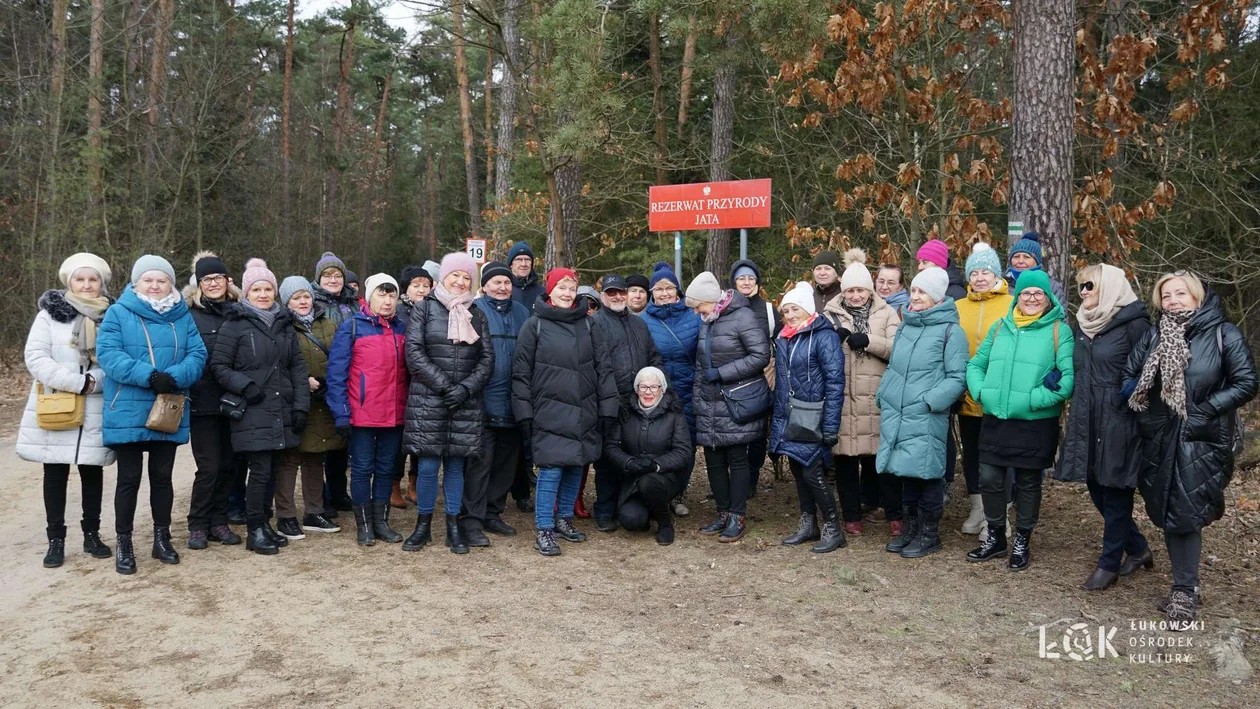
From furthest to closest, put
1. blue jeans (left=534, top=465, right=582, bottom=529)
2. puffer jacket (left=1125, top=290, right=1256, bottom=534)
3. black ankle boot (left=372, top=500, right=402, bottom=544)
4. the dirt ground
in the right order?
black ankle boot (left=372, top=500, right=402, bottom=544) < blue jeans (left=534, top=465, right=582, bottom=529) < puffer jacket (left=1125, top=290, right=1256, bottom=534) < the dirt ground

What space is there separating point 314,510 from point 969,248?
6.31 meters

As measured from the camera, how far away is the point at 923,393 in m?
5.77

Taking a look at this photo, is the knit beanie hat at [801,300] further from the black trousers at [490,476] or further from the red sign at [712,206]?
the red sign at [712,206]

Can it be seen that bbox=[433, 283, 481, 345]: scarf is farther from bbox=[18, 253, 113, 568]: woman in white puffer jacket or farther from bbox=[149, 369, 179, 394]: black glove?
bbox=[18, 253, 113, 568]: woman in white puffer jacket

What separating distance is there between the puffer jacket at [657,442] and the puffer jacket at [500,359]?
78 cm

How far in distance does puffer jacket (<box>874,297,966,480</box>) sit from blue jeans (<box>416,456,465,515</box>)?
2.75m

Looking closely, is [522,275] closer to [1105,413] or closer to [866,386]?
[866,386]

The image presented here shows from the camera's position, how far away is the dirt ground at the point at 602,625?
154 inches

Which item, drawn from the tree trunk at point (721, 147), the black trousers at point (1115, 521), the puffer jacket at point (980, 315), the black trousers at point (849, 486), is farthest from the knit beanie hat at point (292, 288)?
the tree trunk at point (721, 147)

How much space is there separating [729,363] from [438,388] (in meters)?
1.95

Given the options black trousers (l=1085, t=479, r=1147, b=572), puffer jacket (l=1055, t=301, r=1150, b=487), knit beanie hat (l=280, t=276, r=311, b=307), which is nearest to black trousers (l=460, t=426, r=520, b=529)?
knit beanie hat (l=280, t=276, r=311, b=307)

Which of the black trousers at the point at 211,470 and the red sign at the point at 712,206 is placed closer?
the black trousers at the point at 211,470

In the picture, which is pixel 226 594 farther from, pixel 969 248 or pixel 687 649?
pixel 969 248

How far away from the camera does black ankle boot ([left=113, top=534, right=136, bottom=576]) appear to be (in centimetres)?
550
